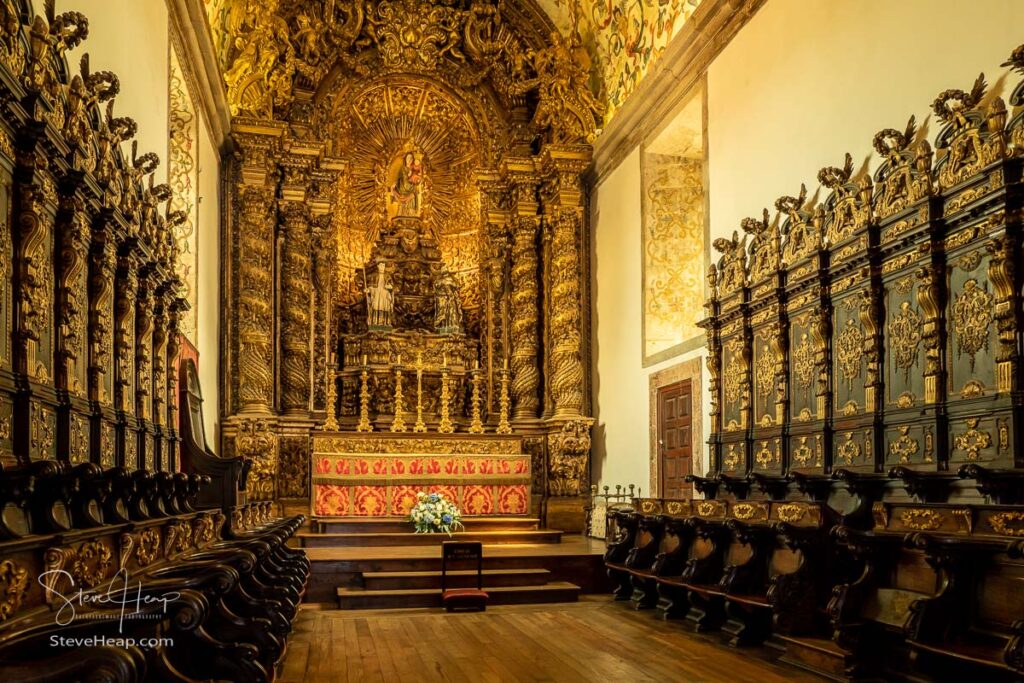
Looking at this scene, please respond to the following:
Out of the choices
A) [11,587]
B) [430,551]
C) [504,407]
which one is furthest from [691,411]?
[11,587]

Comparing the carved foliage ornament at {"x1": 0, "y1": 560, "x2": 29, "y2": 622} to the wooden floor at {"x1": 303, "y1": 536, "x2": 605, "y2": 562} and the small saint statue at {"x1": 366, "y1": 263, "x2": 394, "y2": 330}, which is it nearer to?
the wooden floor at {"x1": 303, "y1": 536, "x2": 605, "y2": 562}

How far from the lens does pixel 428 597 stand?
10.0m

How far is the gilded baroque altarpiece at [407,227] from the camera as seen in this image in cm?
1496

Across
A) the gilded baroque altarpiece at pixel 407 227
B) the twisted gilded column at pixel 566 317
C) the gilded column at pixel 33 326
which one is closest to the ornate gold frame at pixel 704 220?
the twisted gilded column at pixel 566 317

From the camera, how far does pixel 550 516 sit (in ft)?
50.5

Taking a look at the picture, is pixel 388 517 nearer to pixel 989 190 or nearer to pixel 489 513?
pixel 489 513

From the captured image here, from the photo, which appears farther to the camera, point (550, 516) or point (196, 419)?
point (550, 516)

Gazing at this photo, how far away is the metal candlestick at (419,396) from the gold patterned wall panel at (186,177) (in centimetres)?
→ 374

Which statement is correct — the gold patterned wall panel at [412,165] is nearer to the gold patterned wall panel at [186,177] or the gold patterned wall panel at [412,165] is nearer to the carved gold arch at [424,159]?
the carved gold arch at [424,159]

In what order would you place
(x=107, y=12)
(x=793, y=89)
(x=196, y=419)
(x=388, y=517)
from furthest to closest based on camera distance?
(x=388, y=517)
(x=196, y=419)
(x=793, y=89)
(x=107, y=12)

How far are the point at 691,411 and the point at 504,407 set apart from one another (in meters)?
4.17

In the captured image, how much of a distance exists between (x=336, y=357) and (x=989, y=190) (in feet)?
36.9

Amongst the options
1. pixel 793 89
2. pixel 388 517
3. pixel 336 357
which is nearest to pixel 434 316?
pixel 336 357

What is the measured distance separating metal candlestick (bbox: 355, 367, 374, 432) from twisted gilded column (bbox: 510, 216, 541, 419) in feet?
7.62
